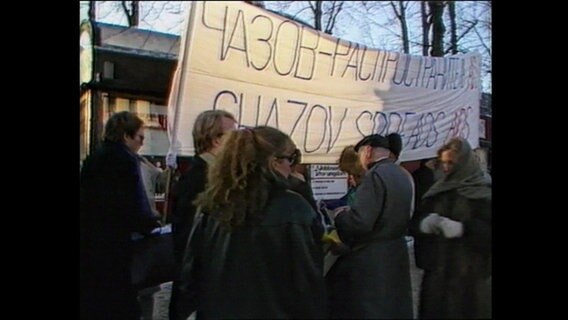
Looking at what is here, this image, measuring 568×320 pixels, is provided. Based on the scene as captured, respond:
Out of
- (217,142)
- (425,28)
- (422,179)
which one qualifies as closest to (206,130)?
(217,142)

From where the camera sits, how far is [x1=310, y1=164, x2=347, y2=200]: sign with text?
3.14 metres

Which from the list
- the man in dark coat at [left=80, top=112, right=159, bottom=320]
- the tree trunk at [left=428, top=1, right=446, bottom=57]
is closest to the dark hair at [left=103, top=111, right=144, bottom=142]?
the man in dark coat at [left=80, top=112, right=159, bottom=320]

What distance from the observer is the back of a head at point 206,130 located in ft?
10.2

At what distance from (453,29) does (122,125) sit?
1.63 metres

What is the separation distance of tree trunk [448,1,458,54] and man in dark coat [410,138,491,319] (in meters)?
0.44

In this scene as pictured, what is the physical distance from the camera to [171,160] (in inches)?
122

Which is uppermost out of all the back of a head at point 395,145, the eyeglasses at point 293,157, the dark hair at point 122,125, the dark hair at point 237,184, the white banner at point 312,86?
the white banner at point 312,86

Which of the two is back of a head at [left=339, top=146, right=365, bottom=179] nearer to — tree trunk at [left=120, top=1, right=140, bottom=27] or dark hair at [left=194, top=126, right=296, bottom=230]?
dark hair at [left=194, top=126, right=296, bottom=230]

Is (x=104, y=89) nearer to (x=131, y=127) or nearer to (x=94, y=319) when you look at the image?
(x=131, y=127)

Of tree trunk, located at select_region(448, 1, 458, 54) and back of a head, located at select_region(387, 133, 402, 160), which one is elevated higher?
tree trunk, located at select_region(448, 1, 458, 54)

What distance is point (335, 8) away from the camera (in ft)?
11.1

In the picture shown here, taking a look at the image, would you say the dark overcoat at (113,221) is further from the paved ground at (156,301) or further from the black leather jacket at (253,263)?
the black leather jacket at (253,263)

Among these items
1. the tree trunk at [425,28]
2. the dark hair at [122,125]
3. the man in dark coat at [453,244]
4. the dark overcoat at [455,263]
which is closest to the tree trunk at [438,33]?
the tree trunk at [425,28]

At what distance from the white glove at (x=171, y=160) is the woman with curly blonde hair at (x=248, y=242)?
18 centimetres
